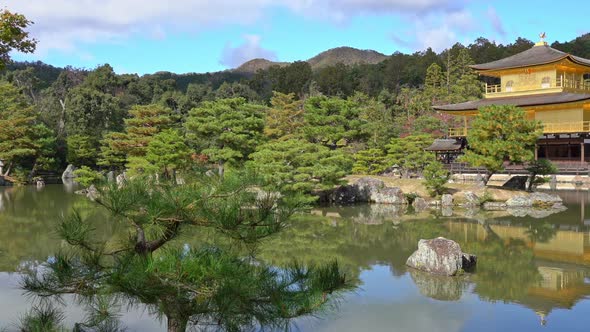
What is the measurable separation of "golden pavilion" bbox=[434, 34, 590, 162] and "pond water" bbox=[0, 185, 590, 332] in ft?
24.1

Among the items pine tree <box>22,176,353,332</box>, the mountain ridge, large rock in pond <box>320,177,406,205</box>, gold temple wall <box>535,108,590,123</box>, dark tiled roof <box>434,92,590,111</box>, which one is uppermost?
the mountain ridge

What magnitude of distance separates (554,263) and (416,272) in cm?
265

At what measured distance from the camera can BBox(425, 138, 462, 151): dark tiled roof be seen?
2292 cm

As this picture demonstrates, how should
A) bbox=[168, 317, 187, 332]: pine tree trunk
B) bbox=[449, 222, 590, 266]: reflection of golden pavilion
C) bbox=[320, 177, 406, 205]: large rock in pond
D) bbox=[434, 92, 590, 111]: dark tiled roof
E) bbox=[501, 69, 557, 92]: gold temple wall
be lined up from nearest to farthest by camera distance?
1. bbox=[168, 317, 187, 332]: pine tree trunk
2. bbox=[449, 222, 590, 266]: reflection of golden pavilion
3. bbox=[320, 177, 406, 205]: large rock in pond
4. bbox=[434, 92, 590, 111]: dark tiled roof
5. bbox=[501, 69, 557, 92]: gold temple wall

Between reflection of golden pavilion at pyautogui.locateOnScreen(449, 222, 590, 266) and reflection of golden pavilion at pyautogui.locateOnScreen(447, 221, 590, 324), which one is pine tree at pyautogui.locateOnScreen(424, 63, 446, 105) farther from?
reflection of golden pavilion at pyautogui.locateOnScreen(447, 221, 590, 324)

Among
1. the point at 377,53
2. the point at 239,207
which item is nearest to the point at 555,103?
the point at 239,207

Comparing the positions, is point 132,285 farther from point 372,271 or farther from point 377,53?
point 377,53

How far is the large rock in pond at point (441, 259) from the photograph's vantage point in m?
7.88

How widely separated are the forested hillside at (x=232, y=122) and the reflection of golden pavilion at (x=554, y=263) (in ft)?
16.0

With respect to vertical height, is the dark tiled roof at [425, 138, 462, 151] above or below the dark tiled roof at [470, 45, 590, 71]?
below

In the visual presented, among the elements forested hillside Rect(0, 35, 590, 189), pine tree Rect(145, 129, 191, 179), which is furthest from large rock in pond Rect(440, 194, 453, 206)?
pine tree Rect(145, 129, 191, 179)

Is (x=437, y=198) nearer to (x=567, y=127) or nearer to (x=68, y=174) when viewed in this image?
(x=567, y=127)

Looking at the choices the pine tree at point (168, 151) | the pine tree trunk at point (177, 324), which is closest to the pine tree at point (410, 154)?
the pine tree at point (168, 151)

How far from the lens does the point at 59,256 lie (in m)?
2.94
